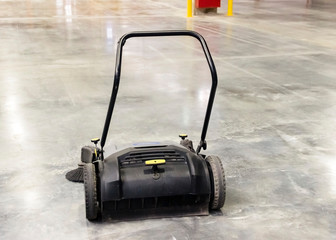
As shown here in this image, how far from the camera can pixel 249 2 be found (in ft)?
61.0

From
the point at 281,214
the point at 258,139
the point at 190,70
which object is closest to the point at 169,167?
the point at 281,214

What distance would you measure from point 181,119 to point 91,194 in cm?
244

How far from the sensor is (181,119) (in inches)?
207

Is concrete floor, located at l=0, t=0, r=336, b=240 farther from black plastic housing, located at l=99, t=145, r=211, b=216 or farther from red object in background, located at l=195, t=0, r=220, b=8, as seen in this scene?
red object in background, located at l=195, t=0, r=220, b=8

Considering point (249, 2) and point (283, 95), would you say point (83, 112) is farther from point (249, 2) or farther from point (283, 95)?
point (249, 2)

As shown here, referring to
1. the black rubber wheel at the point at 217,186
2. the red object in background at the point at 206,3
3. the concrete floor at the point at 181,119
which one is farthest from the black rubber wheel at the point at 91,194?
the red object in background at the point at 206,3

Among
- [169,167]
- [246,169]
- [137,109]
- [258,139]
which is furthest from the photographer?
[137,109]

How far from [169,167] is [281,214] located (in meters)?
0.88

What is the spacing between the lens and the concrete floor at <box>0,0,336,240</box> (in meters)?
3.15

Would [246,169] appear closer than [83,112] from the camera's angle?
Yes

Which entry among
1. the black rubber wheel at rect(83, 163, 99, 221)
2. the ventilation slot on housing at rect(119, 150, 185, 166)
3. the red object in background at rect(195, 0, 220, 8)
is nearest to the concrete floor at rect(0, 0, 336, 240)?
the black rubber wheel at rect(83, 163, 99, 221)

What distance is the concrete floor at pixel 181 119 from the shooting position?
315 cm

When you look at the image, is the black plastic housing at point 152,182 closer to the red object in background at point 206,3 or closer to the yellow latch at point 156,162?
the yellow latch at point 156,162

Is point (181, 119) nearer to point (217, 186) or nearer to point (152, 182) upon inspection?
point (217, 186)
